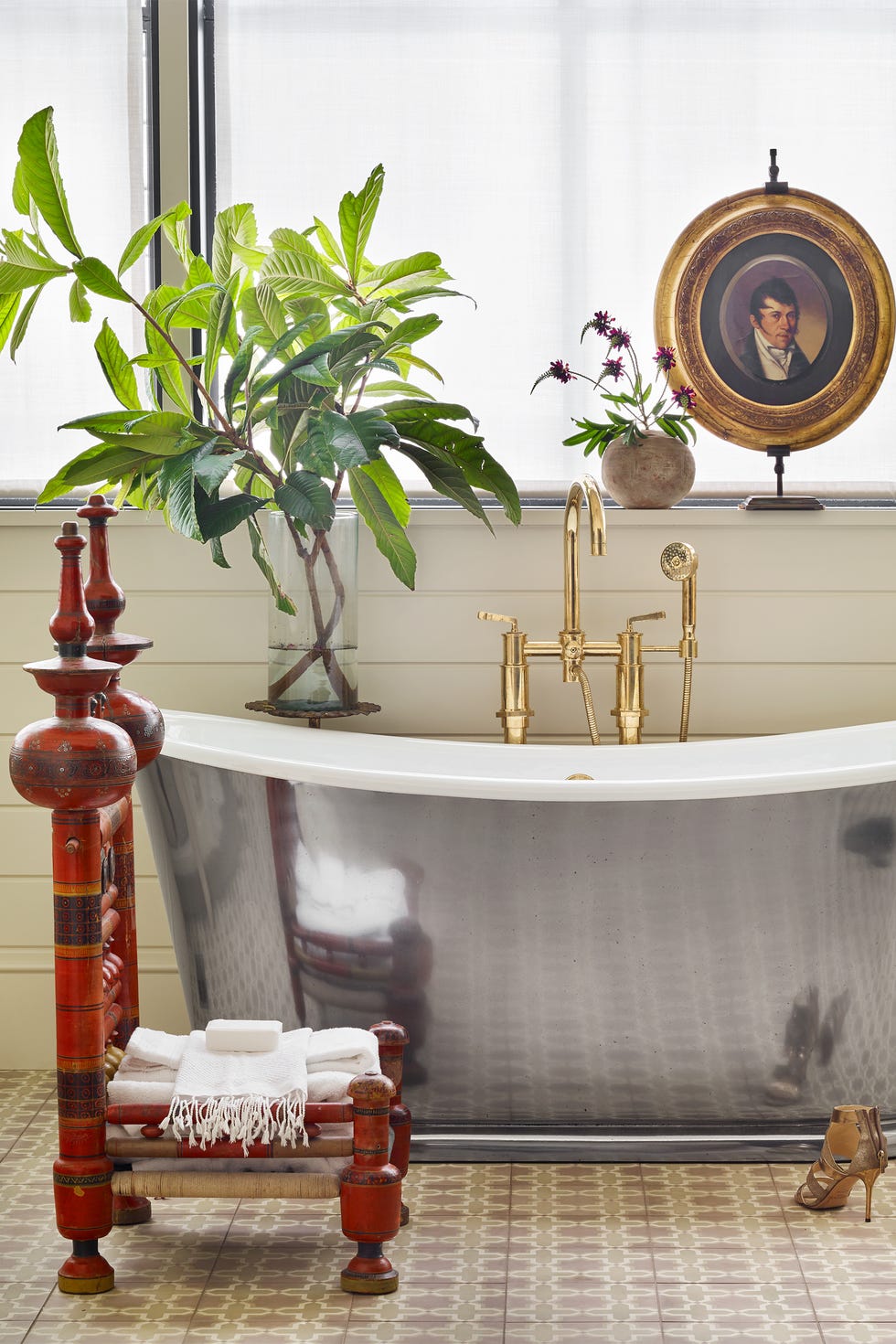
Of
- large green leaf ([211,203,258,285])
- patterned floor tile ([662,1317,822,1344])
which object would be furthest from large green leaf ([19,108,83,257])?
patterned floor tile ([662,1317,822,1344])

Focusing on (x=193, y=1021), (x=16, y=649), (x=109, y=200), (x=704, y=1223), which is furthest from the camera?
(x=109, y=200)

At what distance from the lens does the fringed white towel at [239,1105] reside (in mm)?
1605

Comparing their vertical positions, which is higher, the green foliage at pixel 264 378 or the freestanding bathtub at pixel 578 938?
the green foliage at pixel 264 378

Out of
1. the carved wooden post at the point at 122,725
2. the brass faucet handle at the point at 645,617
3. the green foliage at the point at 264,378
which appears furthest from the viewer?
the brass faucet handle at the point at 645,617

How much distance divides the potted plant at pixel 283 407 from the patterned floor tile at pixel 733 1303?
1186 mm

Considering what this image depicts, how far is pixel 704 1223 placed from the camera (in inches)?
72.9

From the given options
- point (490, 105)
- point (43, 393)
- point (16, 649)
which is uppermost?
point (490, 105)

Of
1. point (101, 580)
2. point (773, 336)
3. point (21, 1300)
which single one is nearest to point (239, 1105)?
point (21, 1300)

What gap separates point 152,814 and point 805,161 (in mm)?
1941

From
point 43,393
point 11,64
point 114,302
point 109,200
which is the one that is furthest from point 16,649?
point 11,64

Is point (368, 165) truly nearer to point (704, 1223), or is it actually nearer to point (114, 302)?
point (114, 302)

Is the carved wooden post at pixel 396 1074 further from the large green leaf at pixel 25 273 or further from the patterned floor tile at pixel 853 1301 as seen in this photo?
the large green leaf at pixel 25 273

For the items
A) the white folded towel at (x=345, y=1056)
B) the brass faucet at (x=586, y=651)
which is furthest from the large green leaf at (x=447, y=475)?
the white folded towel at (x=345, y=1056)

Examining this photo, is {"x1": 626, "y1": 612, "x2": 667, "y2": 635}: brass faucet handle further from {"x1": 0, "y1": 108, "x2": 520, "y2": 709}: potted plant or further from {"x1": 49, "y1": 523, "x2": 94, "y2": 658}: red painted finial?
{"x1": 49, "y1": 523, "x2": 94, "y2": 658}: red painted finial
